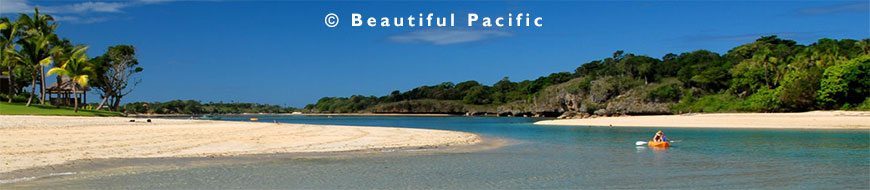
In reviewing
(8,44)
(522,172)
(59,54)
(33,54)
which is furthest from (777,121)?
(8,44)

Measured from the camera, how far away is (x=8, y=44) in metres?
56.2

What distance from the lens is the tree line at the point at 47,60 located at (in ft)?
175

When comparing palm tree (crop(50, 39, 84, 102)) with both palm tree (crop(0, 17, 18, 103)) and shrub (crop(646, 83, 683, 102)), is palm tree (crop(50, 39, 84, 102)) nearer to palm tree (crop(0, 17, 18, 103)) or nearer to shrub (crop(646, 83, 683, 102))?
palm tree (crop(0, 17, 18, 103))

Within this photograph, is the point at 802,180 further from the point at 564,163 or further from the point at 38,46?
the point at 38,46

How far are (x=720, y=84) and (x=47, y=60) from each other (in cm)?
9190

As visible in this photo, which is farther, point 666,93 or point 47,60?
point 666,93

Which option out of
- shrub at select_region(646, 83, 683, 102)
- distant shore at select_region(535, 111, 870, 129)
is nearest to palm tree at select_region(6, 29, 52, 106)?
distant shore at select_region(535, 111, 870, 129)

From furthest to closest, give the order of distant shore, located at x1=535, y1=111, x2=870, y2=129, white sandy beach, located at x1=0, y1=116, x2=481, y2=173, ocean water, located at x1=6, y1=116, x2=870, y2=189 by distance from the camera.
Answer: distant shore, located at x1=535, y1=111, x2=870, y2=129, white sandy beach, located at x1=0, y1=116, x2=481, y2=173, ocean water, located at x1=6, y1=116, x2=870, y2=189

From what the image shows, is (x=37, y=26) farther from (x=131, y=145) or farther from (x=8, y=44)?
(x=131, y=145)

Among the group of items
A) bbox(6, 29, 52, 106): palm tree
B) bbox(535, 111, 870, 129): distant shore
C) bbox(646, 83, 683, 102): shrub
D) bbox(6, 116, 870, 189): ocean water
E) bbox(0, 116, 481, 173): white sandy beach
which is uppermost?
bbox(6, 29, 52, 106): palm tree

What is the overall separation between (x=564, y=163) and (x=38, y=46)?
52246 mm

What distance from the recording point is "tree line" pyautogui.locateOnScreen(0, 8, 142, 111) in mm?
53344

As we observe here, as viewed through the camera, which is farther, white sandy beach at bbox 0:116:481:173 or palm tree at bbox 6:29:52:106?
palm tree at bbox 6:29:52:106

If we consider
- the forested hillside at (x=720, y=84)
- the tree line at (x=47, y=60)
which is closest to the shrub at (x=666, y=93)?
the forested hillside at (x=720, y=84)
